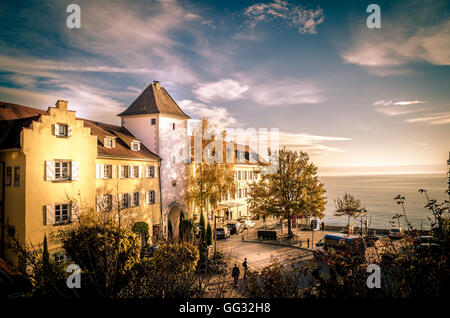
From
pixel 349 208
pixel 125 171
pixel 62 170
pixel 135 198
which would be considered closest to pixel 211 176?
pixel 135 198

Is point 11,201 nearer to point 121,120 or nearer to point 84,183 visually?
point 84,183

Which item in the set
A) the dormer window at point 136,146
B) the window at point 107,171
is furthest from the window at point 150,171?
the window at point 107,171

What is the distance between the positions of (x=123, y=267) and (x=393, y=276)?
394 inches

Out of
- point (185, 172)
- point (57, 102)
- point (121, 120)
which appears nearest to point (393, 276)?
point (57, 102)

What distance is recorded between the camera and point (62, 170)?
68.2 ft

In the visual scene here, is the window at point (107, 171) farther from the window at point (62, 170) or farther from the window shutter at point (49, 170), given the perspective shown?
the window shutter at point (49, 170)

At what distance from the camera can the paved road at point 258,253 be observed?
78.9 ft

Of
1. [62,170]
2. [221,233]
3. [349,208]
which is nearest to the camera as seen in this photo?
[62,170]

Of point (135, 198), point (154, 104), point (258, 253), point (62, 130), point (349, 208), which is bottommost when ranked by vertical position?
point (258, 253)

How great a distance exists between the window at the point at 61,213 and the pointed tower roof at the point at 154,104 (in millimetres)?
16705

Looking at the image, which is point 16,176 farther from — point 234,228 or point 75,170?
point 234,228

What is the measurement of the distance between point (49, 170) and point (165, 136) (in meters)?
15.8
